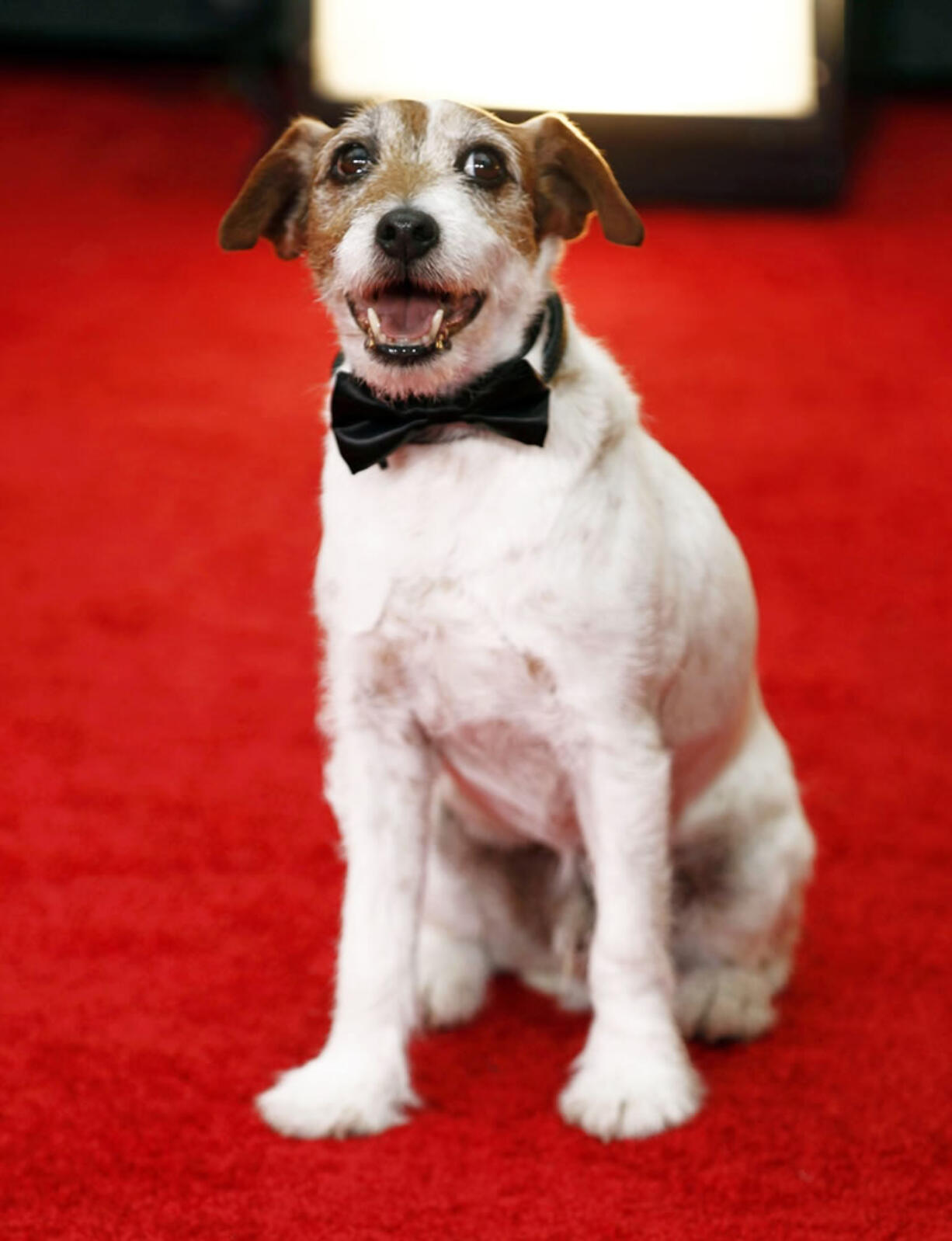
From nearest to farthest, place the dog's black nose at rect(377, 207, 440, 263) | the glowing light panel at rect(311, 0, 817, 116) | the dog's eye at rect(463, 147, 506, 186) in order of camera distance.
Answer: the dog's black nose at rect(377, 207, 440, 263) < the dog's eye at rect(463, 147, 506, 186) < the glowing light panel at rect(311, 0, 817, 116)

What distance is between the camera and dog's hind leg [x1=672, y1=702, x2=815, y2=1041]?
2.08m

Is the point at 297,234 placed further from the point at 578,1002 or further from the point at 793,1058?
the point at 793,1058

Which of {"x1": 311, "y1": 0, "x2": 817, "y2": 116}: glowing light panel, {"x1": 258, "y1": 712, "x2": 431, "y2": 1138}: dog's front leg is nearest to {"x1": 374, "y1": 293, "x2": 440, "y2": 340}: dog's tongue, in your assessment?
{"x1": 258, "y1": 712, "x2": 431, "y2": 1138}: dog's front leg

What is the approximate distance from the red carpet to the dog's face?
857 millimetres

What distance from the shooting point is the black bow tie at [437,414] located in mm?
1765

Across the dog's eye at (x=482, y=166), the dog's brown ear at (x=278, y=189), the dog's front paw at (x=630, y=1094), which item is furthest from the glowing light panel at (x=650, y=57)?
the dog's front paw at (x=630, y=1094)

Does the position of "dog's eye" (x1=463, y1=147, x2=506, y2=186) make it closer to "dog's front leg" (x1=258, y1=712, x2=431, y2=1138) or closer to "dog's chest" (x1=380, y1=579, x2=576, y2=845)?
"dog's chest" (x1=380, y1=579, x2=576, y2=845)

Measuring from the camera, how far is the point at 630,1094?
6.22 feet

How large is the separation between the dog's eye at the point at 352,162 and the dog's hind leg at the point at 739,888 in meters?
0.84

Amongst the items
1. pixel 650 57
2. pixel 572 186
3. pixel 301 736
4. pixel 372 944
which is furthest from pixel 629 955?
pixel 650 57

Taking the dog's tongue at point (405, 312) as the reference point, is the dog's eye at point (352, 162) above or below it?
above

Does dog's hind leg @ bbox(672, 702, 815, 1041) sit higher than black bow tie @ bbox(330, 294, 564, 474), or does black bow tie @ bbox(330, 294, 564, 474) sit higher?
black bow tie @ bbox(330, 294, 564, 474)

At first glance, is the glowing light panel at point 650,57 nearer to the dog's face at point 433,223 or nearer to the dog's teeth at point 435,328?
the dog's face at point 433,223

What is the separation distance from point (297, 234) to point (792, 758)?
129 centimetres
